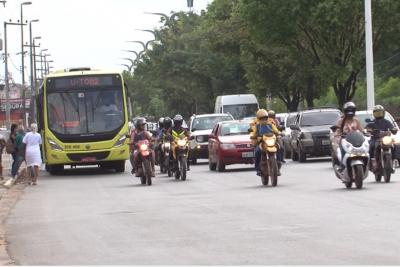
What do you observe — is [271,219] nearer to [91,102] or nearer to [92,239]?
[92,239]

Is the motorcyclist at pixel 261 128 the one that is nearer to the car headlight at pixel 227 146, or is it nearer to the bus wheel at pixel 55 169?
the car headlight at pixel 227 146

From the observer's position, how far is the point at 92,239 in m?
13.4

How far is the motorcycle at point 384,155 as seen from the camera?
21375mm

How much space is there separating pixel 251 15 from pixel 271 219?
129 ft

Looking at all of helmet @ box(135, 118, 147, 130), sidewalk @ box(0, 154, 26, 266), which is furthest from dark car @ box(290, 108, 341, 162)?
sidewalk @ box(0, 154, 26, 266)

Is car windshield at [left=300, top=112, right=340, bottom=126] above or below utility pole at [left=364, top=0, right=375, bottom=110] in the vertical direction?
below

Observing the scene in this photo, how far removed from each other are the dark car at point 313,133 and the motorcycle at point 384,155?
37.1ft

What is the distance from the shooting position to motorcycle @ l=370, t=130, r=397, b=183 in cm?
2138

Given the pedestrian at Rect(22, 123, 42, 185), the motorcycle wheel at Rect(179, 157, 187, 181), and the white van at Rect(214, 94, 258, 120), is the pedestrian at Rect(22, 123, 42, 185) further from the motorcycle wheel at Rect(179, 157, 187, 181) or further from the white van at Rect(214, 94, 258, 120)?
the white van at Rect(214, 94, 258, 120)

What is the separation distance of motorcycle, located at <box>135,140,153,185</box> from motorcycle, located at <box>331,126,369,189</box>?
6.52 metres

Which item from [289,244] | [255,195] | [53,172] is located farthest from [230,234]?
[53,172]

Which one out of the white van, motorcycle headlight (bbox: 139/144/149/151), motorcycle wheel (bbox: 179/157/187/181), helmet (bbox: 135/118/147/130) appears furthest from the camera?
the white van

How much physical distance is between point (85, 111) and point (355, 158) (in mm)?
14003

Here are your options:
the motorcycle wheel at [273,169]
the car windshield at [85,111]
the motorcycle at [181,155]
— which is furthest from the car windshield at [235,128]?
the motorcycle wheel at [273,169]
